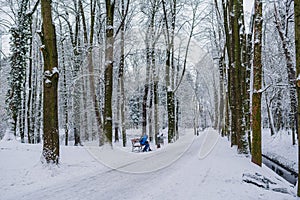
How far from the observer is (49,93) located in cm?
995

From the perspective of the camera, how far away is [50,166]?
9.42 meters

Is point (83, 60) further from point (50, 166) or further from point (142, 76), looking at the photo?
point (50, 166)

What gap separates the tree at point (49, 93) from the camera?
Answer: 9.73 m

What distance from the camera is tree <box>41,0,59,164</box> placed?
9.73 meters

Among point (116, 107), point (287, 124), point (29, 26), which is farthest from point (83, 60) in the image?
point (287, 124)

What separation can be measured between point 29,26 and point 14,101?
681 centimetres

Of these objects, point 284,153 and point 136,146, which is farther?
point 284,153

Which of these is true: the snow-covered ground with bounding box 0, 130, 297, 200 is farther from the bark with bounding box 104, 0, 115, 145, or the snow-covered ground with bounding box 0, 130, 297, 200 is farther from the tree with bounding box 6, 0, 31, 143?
the tree with bounding box 6, 0, 31, 143

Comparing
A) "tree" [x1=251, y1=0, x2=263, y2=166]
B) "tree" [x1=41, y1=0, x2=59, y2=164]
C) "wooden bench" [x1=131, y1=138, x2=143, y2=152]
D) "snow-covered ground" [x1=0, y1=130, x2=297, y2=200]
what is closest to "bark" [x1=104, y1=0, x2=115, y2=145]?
"snow-covered ground" [x1=0, y1=130, x2=297, y2=200]

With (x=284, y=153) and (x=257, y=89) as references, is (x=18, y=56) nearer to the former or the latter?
(x=257, y=89)

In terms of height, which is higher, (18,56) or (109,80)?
(18,56)

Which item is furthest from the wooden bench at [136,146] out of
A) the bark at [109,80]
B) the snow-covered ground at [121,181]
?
the snow-covered ground at [121,181]

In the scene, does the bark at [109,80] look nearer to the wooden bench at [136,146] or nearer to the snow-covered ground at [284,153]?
the wooden bench at [136,146]

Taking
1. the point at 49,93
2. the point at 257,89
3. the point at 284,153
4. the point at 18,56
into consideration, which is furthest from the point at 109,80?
the point at 284,153
